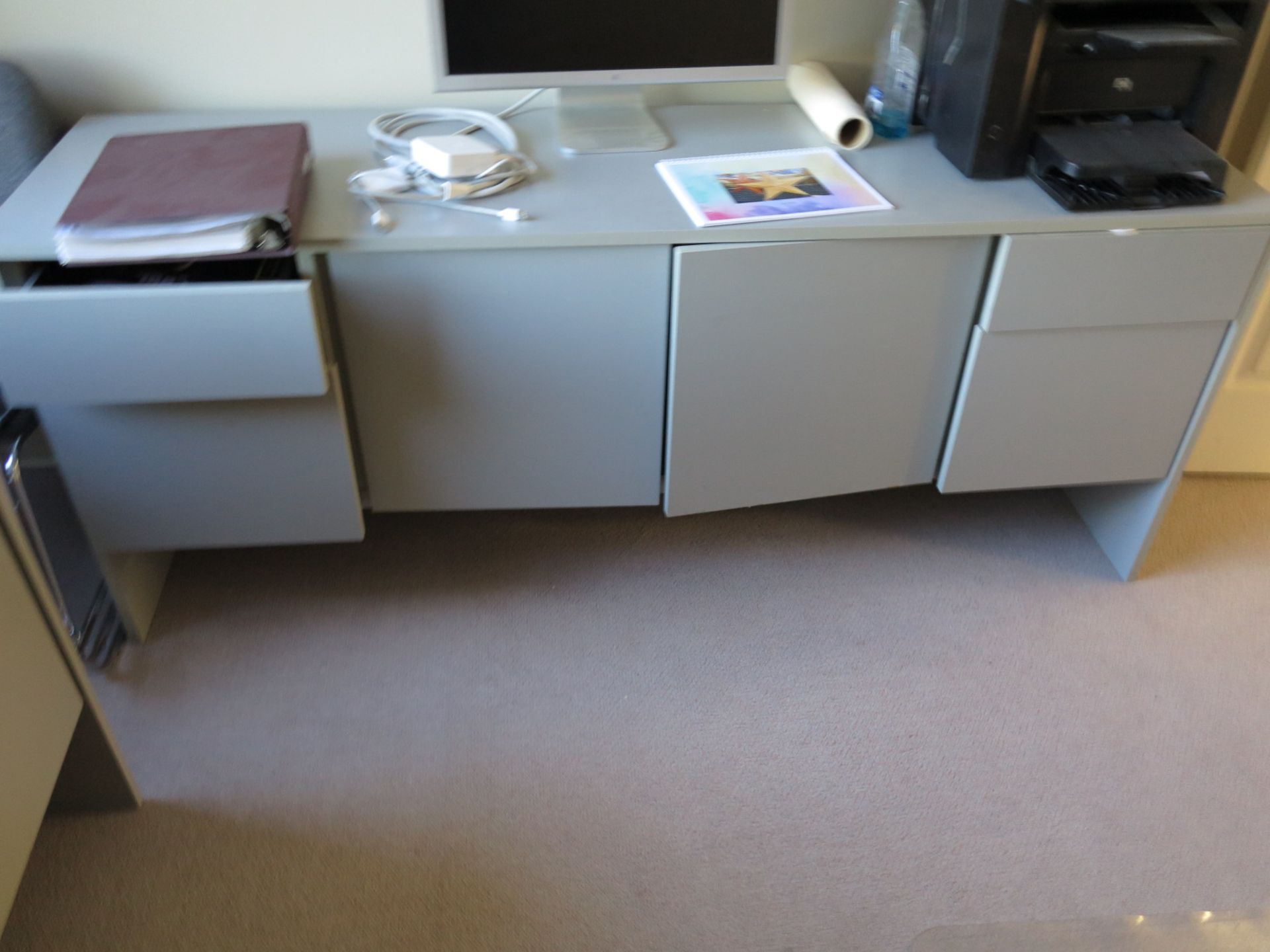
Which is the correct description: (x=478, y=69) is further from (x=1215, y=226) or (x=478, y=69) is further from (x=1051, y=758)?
(x=1051, y=758)

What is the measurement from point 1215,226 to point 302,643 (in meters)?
1.56

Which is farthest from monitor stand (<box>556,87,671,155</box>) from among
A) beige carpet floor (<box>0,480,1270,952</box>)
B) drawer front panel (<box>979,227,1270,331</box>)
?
beige carpet floor (<box>0,480,1270,952</box>)

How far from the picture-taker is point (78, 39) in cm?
167

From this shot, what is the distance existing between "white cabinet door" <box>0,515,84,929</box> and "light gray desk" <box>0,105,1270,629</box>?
31cm

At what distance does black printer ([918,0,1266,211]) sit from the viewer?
4.76 ft

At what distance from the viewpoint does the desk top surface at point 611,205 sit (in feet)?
4.66

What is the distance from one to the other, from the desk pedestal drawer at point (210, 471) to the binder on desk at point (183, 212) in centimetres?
23

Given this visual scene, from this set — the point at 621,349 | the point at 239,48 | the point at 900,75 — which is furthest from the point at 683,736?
the point at 239,48

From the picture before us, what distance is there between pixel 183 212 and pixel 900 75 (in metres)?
1.14

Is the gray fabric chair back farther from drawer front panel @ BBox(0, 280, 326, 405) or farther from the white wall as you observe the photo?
drawer front panel @ BBox(0, 280, 326, 405)

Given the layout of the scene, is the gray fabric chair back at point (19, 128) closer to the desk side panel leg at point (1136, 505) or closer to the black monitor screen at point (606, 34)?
the black monitor screen at point (606, 34)

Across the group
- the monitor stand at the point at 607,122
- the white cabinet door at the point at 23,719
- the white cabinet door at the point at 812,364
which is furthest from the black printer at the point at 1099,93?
the white cabinet door at the point at 23,719

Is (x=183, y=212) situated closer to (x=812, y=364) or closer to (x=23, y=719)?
(x=23, y=719)

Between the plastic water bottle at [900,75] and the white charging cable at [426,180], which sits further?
the plastic water bottle at [900,75]
